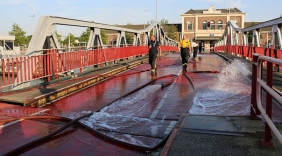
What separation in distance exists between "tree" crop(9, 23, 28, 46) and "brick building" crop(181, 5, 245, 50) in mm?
45393

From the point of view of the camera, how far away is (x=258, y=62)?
15.8ft

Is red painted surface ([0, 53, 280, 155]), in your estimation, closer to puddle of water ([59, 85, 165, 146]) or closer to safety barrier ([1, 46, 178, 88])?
puddle of water ([59, 85, 165, 146])

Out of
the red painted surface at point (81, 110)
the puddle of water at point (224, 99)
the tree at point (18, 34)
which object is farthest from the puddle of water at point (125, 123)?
the tree at point (18, 34)

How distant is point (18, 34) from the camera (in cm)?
7200

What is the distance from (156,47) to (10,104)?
8003 millimetres

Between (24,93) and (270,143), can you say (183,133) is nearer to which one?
(270,143)

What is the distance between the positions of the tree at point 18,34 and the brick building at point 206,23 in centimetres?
4539

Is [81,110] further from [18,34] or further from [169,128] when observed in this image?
[18,34]

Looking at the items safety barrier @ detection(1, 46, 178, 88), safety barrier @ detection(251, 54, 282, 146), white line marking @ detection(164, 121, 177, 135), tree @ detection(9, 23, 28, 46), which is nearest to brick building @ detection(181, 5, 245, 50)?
tree @ detection(9, 23, 28, 46)

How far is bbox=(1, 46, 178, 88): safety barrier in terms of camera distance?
366 inches

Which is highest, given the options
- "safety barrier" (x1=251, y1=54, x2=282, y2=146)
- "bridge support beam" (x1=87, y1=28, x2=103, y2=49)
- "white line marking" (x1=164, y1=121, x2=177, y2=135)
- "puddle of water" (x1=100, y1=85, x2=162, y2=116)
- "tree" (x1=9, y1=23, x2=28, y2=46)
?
"tree" (x1=9, y1=23, x2=28, y2=46)

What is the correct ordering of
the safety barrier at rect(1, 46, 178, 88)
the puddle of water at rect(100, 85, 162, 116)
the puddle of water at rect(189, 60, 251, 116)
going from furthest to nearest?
the safety barrier at rect(1, 46, 178, 88)
the puddle of water at rect(100, 85, 162, 116)
the puddle of water at rect(189, 60, 251, 116)

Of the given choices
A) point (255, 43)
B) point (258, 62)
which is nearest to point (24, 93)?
point (258, 62)

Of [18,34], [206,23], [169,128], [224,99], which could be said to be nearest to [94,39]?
[224,99]
